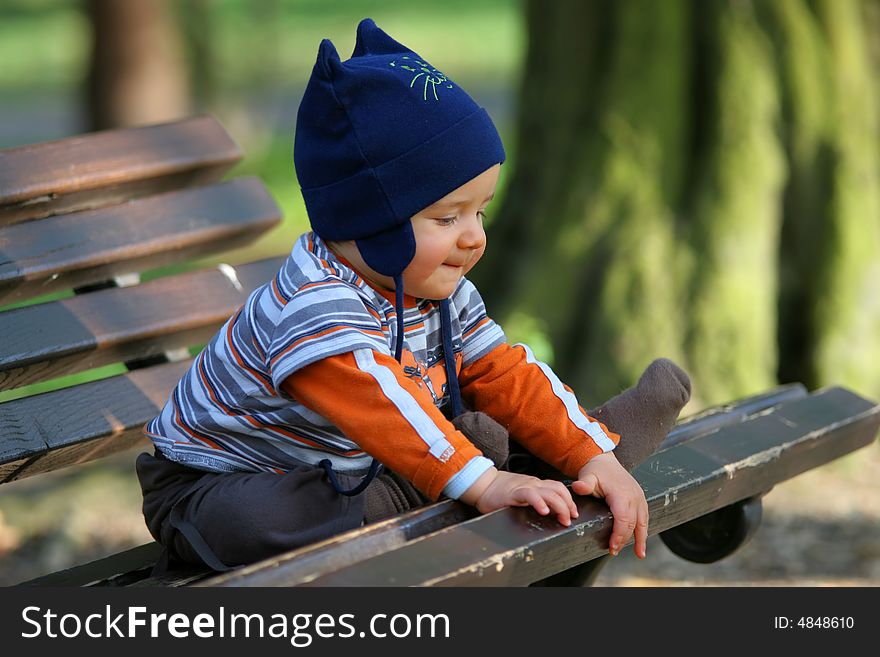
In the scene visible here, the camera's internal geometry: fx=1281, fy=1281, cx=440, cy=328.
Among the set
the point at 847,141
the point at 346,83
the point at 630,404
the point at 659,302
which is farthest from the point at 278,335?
the point at 847,141

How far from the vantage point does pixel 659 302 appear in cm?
442

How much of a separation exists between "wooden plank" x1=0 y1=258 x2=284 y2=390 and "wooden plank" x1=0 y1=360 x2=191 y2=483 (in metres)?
0.08

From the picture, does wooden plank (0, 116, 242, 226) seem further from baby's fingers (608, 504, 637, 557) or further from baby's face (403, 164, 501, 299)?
baby's fingers (608, 504, 637, 557)

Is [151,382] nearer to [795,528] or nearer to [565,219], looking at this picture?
[565,219]

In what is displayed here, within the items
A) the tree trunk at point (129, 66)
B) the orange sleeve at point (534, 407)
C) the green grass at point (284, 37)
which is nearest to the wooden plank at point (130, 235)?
the orange sleeve at point (534, 407)

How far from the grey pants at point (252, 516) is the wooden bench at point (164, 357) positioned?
0.06 meters

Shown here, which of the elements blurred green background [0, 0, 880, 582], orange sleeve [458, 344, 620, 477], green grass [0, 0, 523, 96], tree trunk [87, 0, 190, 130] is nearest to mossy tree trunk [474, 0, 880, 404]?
blurred green background [0, 0, 880, 582]

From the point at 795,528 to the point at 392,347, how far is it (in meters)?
2.66

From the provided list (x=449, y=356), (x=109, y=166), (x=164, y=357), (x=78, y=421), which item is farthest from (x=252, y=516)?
(x=109, y=166)

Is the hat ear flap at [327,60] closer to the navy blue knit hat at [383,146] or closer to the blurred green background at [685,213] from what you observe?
A: the navy blue knit hat at [383,146]

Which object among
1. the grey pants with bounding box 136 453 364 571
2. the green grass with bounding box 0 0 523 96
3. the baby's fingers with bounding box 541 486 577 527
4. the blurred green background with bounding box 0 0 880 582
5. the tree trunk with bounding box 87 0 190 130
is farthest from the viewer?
the green grass with bounding box 0 0 523 96

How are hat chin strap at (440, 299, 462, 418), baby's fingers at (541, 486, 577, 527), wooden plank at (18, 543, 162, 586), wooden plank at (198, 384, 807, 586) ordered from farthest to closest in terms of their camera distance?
hat chin strap at (440, 299, 462, 418)
wooden plank at (18, 543, 162, 586)
baby's fingers at (541, 486, 577, 527)
wooden plank at (198, 384, 807, 586)

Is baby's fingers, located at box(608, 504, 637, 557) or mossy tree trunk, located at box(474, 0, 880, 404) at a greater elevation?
mossy tree trunk, located at box(474, 0, 880, 404)

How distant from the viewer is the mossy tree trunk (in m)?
4.48
